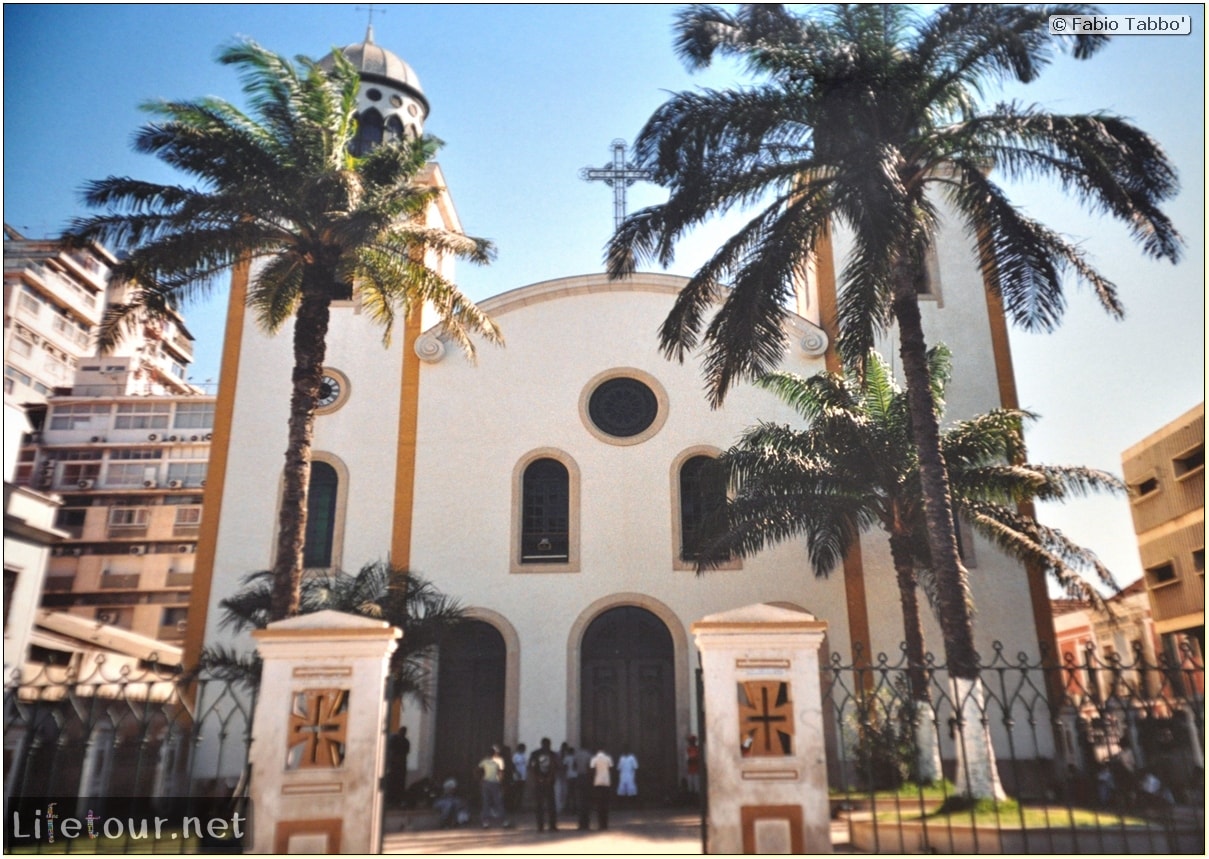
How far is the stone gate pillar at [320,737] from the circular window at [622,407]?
11500 millimetres

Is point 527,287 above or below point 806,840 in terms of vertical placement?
above

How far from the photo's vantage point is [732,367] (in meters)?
12.2

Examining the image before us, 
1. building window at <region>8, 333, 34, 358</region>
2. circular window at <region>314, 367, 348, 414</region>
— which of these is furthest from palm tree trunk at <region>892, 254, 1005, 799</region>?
building window at <region>8, 333, 34, 358</region>

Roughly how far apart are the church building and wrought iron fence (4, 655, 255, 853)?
2106mm

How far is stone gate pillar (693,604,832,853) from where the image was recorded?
7758mm

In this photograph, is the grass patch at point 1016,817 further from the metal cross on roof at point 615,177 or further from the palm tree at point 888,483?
the metal cross on roof at point 615,177

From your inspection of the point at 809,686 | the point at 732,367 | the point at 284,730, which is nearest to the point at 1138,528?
the point at 732,367

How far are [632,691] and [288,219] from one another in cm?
993

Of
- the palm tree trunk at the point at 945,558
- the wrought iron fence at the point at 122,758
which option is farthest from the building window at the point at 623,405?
the wrought iron fence at the point at 122,758

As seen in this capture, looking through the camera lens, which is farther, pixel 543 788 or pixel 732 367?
pixel 543 788

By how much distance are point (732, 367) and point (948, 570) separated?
3.43 metres

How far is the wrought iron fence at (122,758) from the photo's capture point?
25.4 ft

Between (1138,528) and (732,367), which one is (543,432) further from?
(1138,528)

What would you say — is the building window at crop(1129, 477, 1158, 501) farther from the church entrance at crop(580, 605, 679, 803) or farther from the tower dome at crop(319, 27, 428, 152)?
the tower dome at crop(319, 27, 428, 152)
